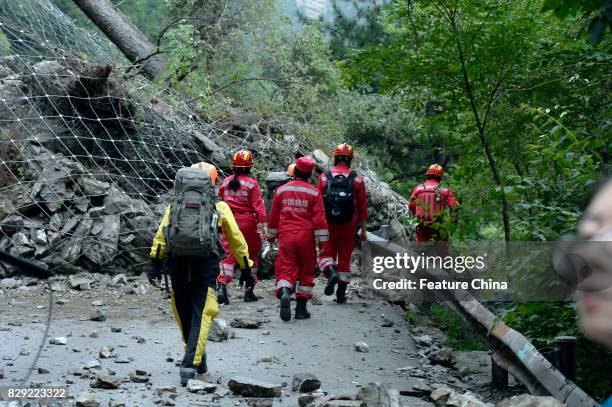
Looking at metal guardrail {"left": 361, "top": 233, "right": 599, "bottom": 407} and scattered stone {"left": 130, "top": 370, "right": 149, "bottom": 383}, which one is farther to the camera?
scattered stone {"left": 130, "top": 370, "right": 149, "bottom": 383}

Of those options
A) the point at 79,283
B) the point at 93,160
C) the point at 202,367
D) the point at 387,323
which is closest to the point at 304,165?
the point at 387,323

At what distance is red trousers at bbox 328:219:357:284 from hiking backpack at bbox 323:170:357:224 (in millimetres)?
199

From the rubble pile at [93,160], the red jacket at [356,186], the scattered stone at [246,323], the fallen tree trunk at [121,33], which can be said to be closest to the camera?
the scattered stone at [246,323]

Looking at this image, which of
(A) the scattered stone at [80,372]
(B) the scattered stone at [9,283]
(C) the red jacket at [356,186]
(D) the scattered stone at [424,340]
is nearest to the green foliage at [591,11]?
(A) the scattered stone at [80,372]

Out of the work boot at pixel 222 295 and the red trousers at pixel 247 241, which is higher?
the red trousers at pixel 247 241

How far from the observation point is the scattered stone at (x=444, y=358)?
7.79m

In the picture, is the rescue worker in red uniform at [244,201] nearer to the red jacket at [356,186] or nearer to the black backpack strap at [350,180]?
the red jacket at [356,186]

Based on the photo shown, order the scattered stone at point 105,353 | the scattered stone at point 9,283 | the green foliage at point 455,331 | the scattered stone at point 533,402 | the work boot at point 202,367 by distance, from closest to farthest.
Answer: the scattered stone at point 533,402
the work boot at point 202,367
the scattered stone at point 105,353
the green foliage at point 455,331
the scattered stone at point 9,283

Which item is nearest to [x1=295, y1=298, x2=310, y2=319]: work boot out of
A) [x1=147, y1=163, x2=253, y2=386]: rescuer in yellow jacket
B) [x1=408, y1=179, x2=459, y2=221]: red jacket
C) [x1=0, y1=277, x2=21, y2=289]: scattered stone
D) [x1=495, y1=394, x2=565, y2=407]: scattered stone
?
[x1=408, y1=179, x2=459, y2=221]: red jacket

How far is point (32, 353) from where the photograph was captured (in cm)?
745

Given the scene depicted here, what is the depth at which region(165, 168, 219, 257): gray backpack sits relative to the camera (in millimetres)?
6574

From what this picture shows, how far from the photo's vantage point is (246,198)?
36.7 feet

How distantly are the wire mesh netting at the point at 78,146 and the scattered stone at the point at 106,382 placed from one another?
5.73 metres

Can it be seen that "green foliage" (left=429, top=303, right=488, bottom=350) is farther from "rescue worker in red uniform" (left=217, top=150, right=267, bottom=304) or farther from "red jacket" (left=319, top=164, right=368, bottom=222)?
"rescue worker in red uniform" (left=217, top=150, right=267, bottom=304)
